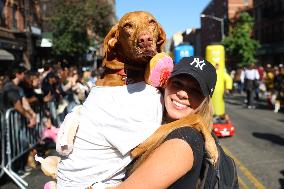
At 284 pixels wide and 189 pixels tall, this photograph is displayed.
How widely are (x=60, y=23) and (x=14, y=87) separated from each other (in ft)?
68.2

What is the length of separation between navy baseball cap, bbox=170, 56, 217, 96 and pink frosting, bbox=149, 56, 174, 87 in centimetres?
16

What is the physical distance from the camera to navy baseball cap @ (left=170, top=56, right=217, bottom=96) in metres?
1.76

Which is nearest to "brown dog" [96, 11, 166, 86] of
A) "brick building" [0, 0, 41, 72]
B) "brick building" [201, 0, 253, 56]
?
"brick building" [0, 0, 41, 72]

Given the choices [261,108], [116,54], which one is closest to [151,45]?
[116,54]

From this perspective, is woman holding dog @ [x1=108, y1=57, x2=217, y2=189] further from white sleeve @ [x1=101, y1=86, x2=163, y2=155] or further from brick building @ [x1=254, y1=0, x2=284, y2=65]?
brick building @ [x1=254, y1=0, x2=284, y2=65]

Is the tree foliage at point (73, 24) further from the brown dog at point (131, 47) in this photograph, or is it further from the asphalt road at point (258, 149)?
the brown dog at point (131, 47)

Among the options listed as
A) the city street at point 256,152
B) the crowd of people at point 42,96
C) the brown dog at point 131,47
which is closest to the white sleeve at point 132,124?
the brown dog at point 131,47

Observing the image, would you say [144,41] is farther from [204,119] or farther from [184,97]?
[204,119]

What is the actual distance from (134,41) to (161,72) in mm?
232

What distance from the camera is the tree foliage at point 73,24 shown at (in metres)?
26.8

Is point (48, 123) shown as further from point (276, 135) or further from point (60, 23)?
point (60, 23)

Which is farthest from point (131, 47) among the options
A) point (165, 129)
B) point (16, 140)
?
point (16, 140)

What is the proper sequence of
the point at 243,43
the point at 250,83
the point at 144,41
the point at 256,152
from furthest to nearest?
the point at 243,43 → the point at 250,83 → the point at 256,152 → the point at 144,41

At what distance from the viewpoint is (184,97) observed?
1.86m
